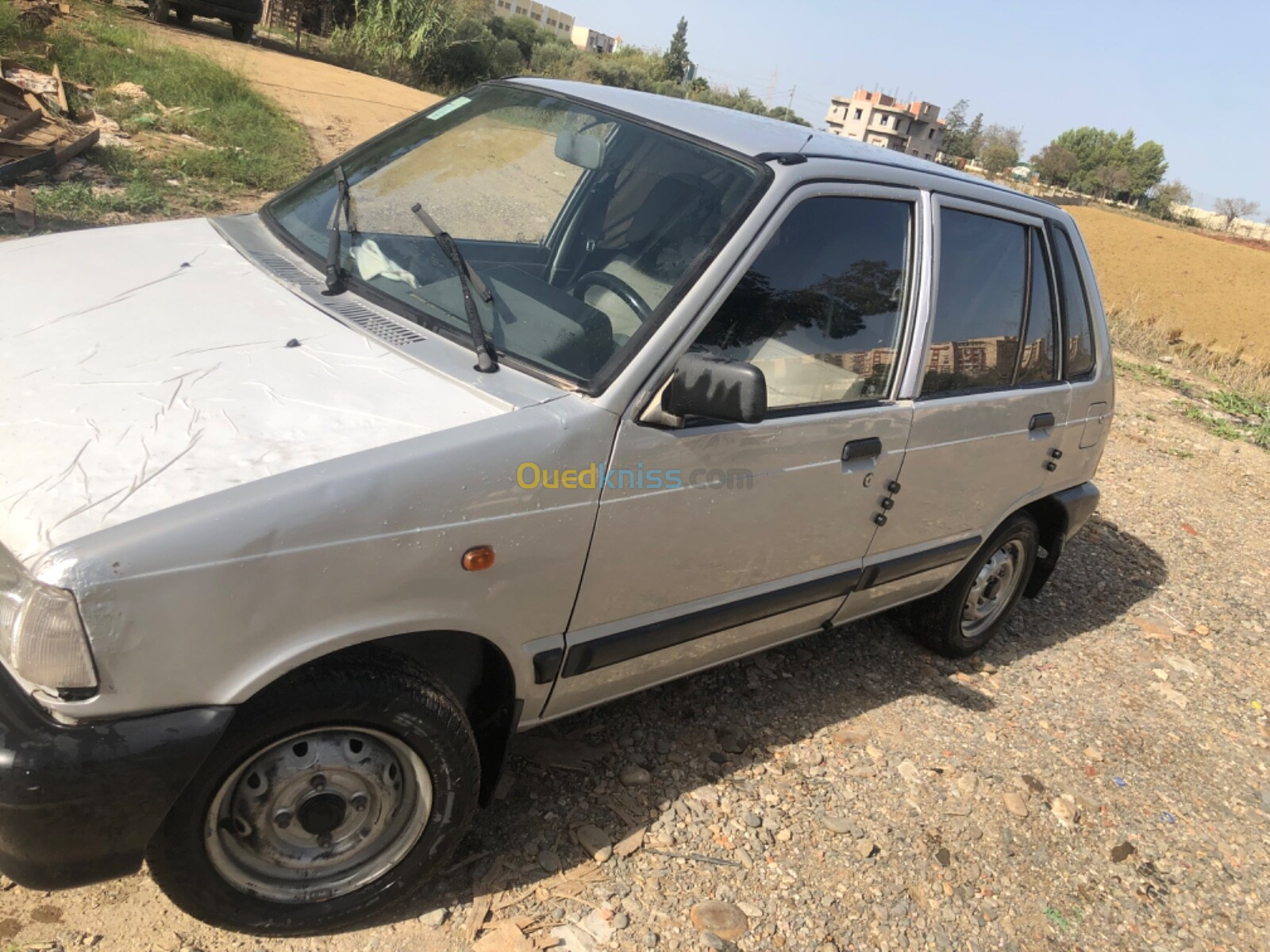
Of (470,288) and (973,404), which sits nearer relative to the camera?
(470,288)

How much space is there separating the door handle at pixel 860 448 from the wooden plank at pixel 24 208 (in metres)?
6.52

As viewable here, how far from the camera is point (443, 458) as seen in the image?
6.73 feet

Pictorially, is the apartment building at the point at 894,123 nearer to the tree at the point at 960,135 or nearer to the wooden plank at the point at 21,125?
the tree at the point at 960,135

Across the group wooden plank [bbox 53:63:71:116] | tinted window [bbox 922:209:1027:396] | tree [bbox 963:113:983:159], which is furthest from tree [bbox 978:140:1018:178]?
tinted window [bbox 922:209:1027:396]

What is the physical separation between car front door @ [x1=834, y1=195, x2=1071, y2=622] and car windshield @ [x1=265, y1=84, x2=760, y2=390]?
1.05 metres

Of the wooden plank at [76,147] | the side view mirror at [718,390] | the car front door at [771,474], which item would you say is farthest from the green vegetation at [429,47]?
the side view mirror at [718,390]

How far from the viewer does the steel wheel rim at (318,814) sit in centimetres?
207

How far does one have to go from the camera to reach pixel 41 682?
5.65 ft

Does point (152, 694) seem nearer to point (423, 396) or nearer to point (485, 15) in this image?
point (423, 396)

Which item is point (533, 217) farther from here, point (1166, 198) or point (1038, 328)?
point (1166, 198)

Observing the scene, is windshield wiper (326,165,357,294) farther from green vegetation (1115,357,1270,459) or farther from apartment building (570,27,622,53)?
apartment building (570,27,622,53)

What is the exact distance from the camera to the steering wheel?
255 centimetres

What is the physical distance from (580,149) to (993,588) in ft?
9.22

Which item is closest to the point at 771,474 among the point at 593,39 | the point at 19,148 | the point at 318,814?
the point at 318,814
